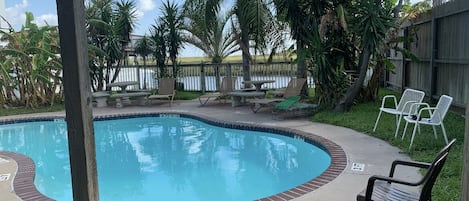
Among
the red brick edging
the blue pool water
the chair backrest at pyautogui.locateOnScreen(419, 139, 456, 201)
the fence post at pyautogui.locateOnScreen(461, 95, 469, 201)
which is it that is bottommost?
the blue pool water

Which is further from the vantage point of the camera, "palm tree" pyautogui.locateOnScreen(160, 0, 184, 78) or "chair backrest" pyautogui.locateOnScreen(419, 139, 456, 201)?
"palm tree" pyautogui.locateOnScreen(160, 0, 184, 78)

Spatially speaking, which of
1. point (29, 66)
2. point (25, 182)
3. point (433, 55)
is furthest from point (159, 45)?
point (25, 182)

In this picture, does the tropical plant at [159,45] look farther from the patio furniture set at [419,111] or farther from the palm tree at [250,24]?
the patio furniture set at [419,111]

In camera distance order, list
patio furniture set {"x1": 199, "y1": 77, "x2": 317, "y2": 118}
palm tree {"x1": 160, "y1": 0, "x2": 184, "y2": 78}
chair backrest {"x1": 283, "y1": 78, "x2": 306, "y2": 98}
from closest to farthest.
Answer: patio furniture set {"x1": 199, "y1": 77, "x2": 317, "y2": 118} → chair backrest {"x1": 283, "y1": 78, "x2": 306, "y2": 98} → palm tree {"x1": 160, "y1": 0, "x2": 184, "y2": 78}

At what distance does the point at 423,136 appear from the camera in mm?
5695

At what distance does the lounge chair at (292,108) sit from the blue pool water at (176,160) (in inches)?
43.7

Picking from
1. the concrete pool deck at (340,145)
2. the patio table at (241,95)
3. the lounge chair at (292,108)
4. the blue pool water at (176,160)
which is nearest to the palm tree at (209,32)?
the patio table at (241,95)

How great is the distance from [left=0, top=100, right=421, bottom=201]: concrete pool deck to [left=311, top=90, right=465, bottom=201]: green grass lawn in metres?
0.19

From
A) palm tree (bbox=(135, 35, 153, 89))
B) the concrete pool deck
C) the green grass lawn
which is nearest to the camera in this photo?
the green grass lawn

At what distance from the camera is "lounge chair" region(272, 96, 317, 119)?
27.8 feet

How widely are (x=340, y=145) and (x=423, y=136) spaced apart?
126cm

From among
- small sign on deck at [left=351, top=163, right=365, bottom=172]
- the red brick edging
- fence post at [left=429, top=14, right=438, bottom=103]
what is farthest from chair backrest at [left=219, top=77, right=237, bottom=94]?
small sign on deck at [left=351, top=163, right=365, bottom=172]

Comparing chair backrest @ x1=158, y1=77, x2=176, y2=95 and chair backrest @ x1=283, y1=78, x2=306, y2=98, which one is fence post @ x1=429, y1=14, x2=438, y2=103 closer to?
chair backrest @ x1=283, y1=78, x2=306, y2=98

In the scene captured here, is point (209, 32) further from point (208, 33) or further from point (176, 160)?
point (176, 160)
